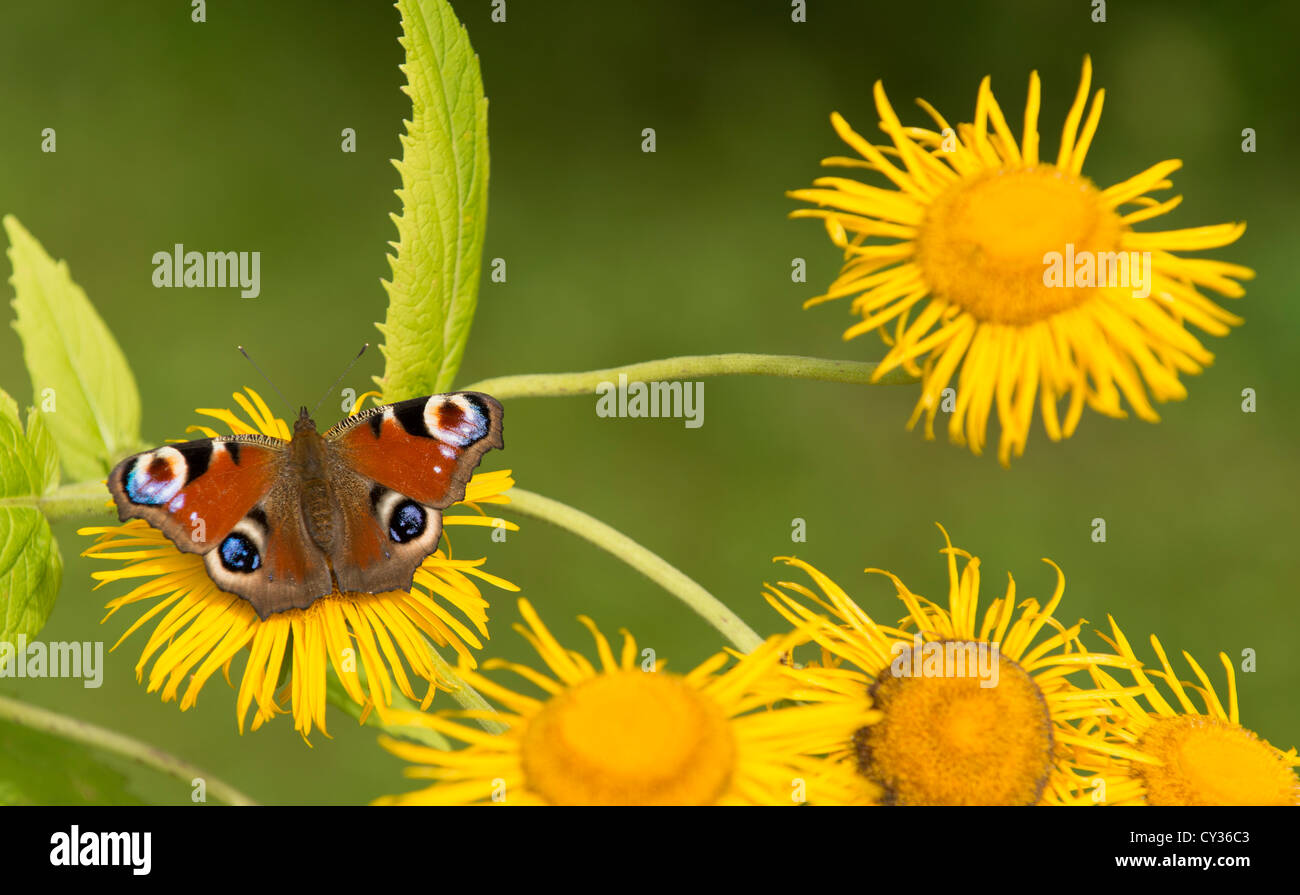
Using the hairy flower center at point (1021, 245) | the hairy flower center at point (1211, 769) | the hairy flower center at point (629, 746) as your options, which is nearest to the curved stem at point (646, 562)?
the hairy flower center at point (629, 746)

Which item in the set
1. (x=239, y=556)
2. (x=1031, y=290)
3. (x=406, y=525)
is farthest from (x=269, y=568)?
(x=1031, y=290)

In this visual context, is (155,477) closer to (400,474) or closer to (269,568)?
(269,568)

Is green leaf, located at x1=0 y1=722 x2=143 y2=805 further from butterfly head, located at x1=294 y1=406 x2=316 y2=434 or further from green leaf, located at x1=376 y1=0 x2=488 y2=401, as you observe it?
green leaf, located at x1=376 y1=0 x2=488 y2=401

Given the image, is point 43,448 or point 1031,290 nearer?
point 1031,290

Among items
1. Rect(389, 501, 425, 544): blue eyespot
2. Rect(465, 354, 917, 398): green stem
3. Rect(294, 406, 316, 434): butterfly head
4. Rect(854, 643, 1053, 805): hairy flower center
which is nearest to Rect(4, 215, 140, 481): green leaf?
Rect(294, 406, 316, 434): butterfly head

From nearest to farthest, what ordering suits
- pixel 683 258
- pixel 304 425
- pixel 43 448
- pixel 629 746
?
pixel 629 746 < pixel 43 448 < pixel 304 425 < pixel 683 258

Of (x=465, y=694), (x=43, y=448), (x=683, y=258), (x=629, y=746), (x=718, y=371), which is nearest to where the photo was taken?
(x=629, y=746)
